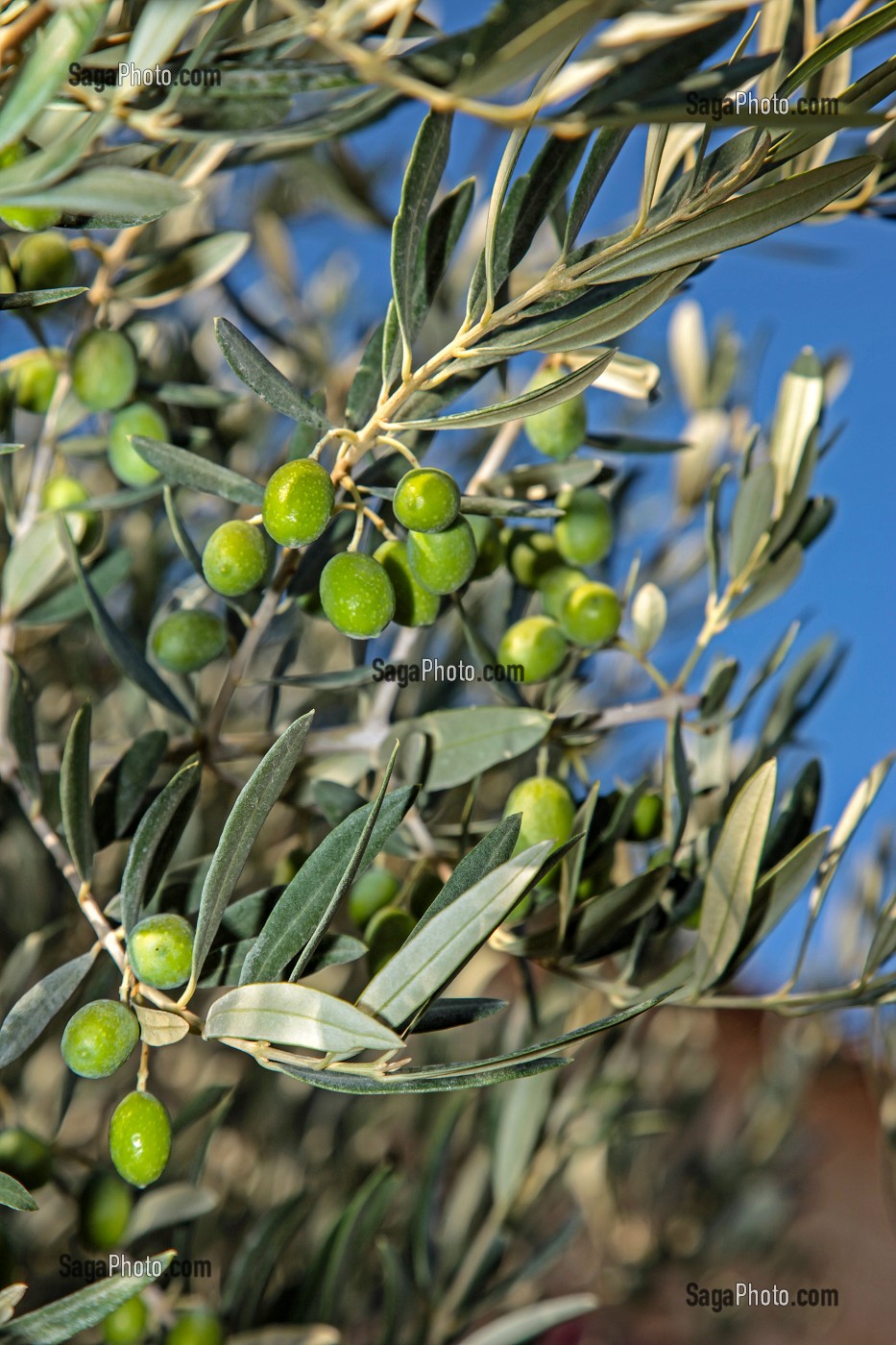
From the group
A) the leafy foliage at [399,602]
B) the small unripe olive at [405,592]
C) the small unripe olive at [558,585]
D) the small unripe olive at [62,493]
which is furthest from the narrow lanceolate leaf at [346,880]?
the small unripe olive at [62,493]

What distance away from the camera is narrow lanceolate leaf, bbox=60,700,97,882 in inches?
16.7

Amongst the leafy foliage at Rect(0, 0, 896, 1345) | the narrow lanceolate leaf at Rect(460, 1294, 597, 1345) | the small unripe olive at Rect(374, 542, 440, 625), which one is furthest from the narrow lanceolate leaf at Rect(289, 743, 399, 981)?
the narrow lanceolate leaf at Rect(460, 1294, 597, 1345)

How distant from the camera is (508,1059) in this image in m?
0.35

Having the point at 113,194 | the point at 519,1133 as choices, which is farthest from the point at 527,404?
the point at 519,1133

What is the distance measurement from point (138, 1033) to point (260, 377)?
10.4 inches

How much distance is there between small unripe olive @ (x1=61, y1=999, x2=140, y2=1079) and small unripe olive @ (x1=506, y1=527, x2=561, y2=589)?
0.33 m

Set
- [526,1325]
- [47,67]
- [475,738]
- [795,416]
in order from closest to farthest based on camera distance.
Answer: [47,67], [475,738], [795,416], [526,1325]

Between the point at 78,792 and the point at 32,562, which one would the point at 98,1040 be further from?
the point at 32,562

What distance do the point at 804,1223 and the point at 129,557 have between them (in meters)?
1.94

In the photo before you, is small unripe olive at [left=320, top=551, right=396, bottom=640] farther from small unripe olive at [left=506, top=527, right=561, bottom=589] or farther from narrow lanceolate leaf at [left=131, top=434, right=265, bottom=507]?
small unripe olive at [left=506, top=527, right=561, bottom=589]

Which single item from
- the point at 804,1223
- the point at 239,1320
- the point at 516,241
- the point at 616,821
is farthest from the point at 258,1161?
the point at 804,1223

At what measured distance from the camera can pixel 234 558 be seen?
0.44 meters

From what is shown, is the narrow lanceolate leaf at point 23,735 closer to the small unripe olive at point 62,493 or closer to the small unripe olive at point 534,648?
the small unripe olive at point 62,493

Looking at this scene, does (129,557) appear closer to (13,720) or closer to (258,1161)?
(13,720)
